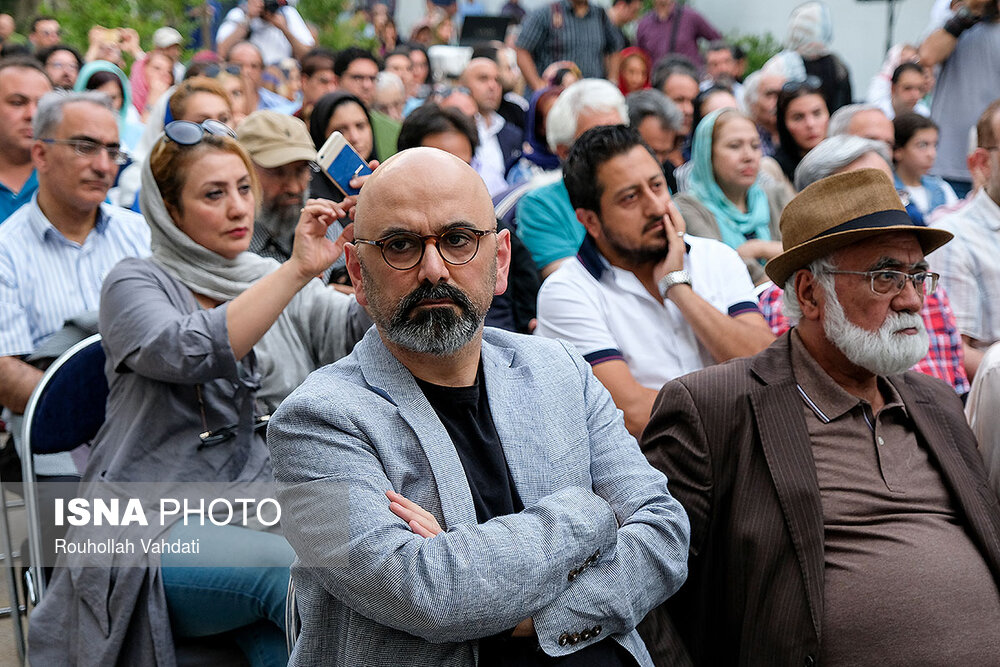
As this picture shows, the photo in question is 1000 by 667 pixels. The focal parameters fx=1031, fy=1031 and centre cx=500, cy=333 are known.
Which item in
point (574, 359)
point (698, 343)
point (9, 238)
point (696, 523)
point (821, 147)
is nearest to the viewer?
point (574, 359)

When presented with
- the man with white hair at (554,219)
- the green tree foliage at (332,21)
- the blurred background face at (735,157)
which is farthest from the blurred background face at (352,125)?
the green tree foliage at (332,21)

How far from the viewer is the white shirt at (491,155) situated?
7074 mm

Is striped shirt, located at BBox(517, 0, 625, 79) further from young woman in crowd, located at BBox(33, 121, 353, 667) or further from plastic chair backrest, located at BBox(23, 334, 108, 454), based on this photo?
plastic chair backrest, located at BBox(23, 334, 108, 454)

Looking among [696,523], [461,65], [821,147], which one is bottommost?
[696,523]

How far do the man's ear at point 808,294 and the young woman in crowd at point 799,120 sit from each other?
3.48 metres

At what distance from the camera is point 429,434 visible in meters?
2.00

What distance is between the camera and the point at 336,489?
189cm

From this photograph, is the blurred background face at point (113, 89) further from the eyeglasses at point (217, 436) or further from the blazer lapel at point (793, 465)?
the blazer lapel at point (793, 465)

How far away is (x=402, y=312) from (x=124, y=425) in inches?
45.5

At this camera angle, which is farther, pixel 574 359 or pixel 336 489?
pixel 574 359

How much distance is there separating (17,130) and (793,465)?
12.9ft

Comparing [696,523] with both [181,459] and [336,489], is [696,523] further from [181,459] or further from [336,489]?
[181,459]

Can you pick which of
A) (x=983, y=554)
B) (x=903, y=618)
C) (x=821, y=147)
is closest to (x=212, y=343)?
(x=903, y=618)

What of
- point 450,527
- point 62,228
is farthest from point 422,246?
point 62,228
